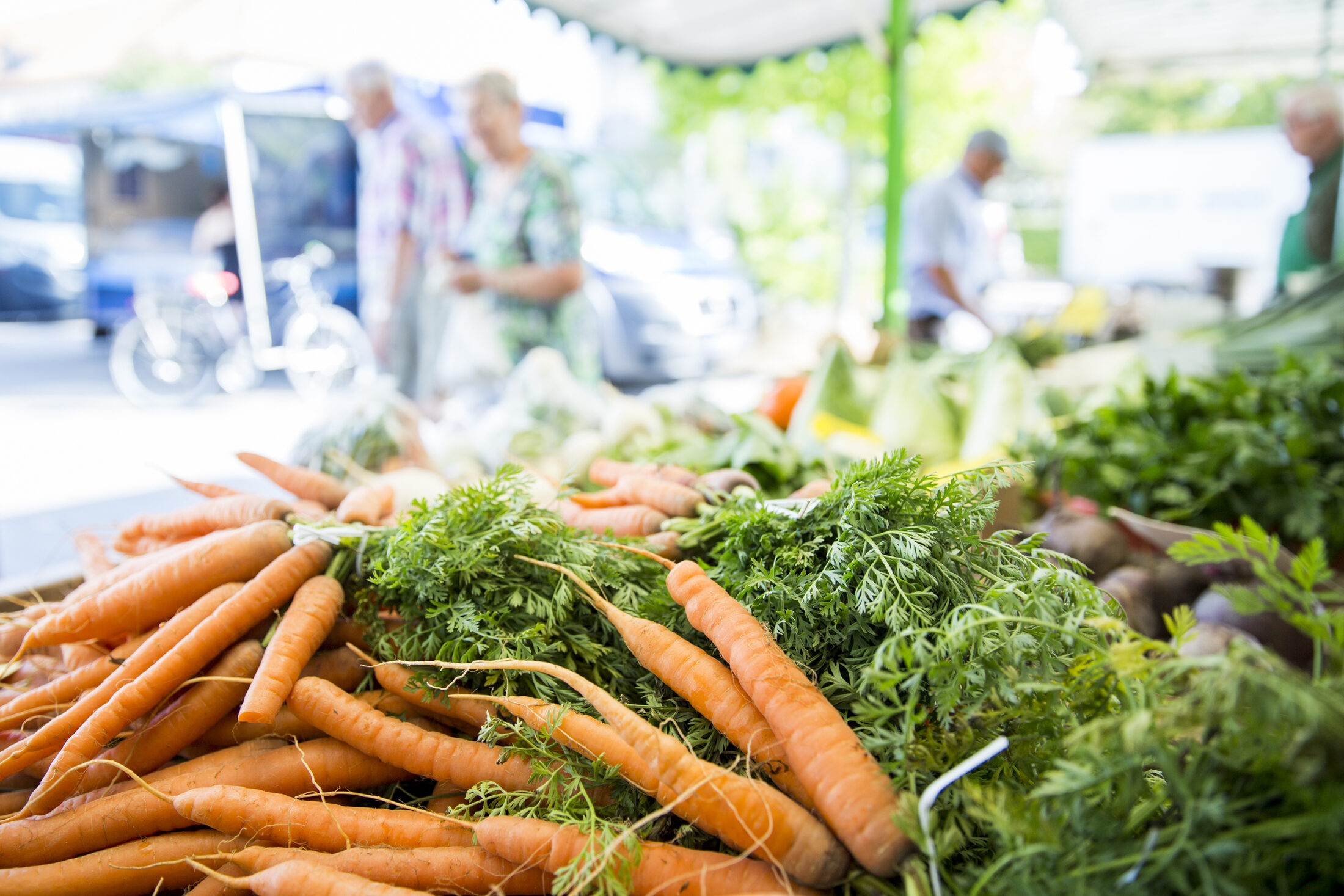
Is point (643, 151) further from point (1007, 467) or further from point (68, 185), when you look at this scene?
point (1007, 467)

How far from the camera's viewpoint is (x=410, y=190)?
12.9ft

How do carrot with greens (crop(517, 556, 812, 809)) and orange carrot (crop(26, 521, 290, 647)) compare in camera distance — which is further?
orange carrot (crop(26, 521, 290, 647))

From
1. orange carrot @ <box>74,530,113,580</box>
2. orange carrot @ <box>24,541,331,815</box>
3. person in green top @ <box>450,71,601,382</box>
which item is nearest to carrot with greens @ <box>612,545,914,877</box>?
orange carrot @ <box>24,541,331,815</box>

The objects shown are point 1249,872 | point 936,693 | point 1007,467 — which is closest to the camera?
point 1249,872

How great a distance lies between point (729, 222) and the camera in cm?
1409

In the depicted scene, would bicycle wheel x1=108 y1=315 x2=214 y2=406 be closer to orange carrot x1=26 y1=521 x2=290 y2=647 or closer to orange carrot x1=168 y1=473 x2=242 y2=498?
orange carrot x1=168 y1=473 x2=242 y2=498

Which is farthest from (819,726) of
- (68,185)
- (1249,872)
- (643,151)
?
(643,151)

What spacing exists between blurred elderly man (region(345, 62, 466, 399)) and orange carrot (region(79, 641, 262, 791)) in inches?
106

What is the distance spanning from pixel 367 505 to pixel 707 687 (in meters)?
0.98

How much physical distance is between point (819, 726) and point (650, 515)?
0.72 meters

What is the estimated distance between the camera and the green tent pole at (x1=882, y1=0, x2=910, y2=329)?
521cm

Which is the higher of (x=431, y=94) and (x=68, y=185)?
(x=431, y=94)

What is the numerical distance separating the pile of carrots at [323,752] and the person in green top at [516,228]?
6.60ft

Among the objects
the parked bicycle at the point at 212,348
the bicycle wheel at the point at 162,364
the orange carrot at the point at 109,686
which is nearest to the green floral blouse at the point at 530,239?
the orange carrot at the point at 109,686
